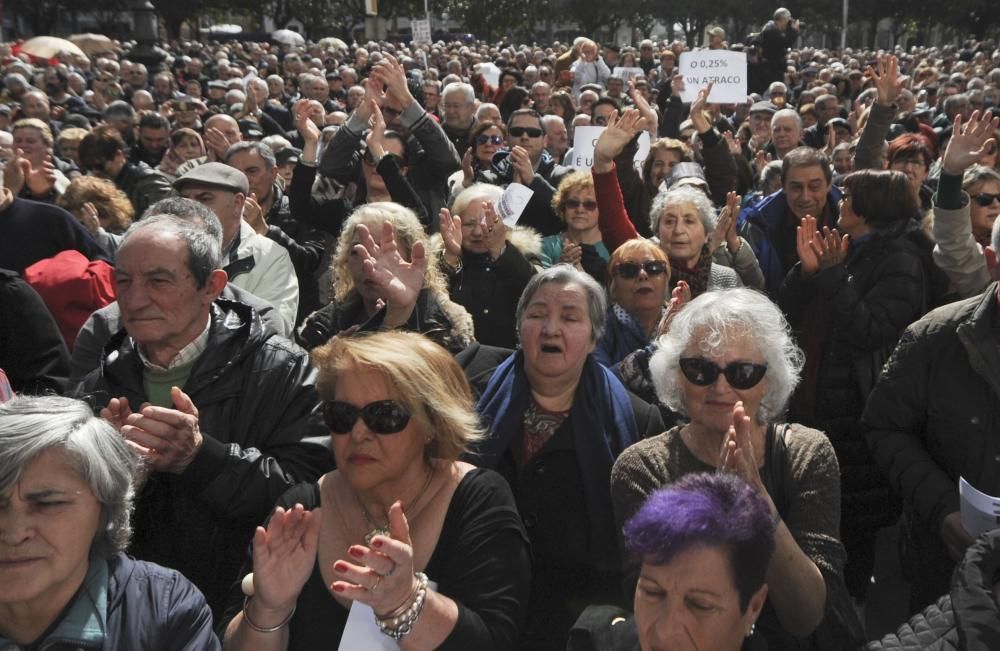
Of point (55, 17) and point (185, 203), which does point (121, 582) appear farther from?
point (55, 17)

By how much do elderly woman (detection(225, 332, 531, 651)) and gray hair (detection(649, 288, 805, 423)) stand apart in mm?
596

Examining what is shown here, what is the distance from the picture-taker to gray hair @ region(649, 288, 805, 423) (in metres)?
2.98

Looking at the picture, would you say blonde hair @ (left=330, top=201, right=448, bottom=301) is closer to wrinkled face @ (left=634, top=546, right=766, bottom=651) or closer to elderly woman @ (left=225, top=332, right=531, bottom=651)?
elderly woman @ (left=225, top=332, right=531, bottom=651)

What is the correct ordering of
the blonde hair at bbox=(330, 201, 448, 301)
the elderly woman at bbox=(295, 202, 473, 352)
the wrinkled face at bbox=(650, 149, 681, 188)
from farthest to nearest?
1. the wrinkled face at bbox=(650, 149, 681, 188)
2. the blonde hair at bbox=(330, 201, 448, 301)
3. the elderly woman at bbox=(295, 202, 473, 352)

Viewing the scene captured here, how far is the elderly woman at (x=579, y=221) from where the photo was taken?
5.66m

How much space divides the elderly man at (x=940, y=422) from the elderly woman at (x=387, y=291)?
148 cm

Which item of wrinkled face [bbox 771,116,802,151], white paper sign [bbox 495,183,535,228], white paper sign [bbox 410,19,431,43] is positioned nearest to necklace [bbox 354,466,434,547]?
white paper sign [bbox 495,183,535,228]

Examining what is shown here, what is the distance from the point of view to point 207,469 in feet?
9.21

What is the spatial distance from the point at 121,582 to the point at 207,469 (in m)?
0.51

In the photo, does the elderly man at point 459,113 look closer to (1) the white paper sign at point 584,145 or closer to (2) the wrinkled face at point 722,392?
(1) the white paper sign at point 584,145

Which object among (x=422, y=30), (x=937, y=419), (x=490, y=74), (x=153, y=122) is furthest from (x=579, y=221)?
(x=422, y=30)

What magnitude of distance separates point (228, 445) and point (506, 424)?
32.8 inches

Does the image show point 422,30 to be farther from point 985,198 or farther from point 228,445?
point 228,445

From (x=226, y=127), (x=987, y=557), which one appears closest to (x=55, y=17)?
(x=226, y=127)
